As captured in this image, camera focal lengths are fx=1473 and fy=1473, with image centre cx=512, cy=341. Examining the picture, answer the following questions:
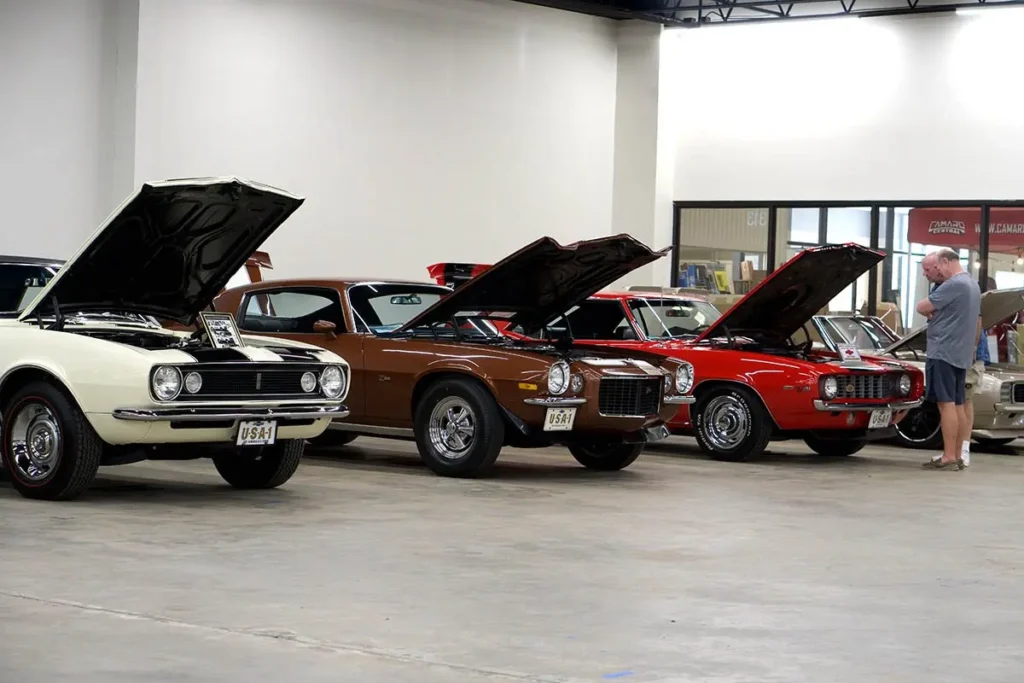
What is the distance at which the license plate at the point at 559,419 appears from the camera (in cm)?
980

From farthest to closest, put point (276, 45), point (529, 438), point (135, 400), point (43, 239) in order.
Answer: point (276, 45) < point (43, 239) < point (529, 438) < point (135, 400)

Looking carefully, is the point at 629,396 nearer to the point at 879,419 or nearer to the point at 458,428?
the point at 458,428

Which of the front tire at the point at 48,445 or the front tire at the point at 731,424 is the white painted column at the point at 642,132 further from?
the front tire at the point at 48,445

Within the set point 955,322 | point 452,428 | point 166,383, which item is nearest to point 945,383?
point 955,322

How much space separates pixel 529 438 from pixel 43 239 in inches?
324

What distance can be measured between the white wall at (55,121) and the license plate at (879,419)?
352 inches

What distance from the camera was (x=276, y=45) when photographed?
17812mm

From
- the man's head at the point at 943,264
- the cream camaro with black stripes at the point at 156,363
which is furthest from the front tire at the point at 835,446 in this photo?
the cream camaro with black stripes at the point at 156,363

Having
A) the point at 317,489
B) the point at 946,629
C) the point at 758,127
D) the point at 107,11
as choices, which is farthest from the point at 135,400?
the point at 758,127

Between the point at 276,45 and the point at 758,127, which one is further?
the point at 758,127

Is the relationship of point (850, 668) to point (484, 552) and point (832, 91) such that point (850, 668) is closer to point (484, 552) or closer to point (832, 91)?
point (484, 552)

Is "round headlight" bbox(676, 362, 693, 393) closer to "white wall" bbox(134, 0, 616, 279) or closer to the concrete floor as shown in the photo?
the concrete floor

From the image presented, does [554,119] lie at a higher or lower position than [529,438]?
higher

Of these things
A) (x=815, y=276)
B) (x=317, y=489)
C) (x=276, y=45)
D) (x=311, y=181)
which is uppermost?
(x=276, y=45)
